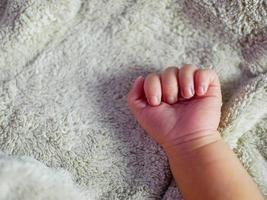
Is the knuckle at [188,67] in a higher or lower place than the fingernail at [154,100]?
higher

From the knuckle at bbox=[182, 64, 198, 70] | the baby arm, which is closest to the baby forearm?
the baby arm

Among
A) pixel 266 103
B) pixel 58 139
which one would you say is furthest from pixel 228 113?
pixel 58 139

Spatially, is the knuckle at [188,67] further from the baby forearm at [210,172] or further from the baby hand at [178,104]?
the baby forearm at [210,172]

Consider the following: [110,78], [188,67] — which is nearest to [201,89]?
[188,67]

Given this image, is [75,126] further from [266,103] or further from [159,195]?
[266,103]

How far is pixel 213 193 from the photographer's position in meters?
0.85

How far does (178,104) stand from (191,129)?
0.17ft

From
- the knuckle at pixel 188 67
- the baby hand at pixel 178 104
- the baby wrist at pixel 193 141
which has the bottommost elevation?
the baby wrist at pixel 193 141

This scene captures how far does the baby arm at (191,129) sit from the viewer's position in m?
0.86

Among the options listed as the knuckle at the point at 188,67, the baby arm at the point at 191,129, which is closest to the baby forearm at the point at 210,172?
the baby arm at the point at 191,129

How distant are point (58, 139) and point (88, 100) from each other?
9 cm

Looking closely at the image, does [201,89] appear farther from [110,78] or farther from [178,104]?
[110,78]

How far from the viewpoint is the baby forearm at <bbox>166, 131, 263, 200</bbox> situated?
0.85m

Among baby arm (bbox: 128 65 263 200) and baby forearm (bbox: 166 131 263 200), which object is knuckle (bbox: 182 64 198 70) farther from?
baby forearm (bbox: 166 131 263 200)
